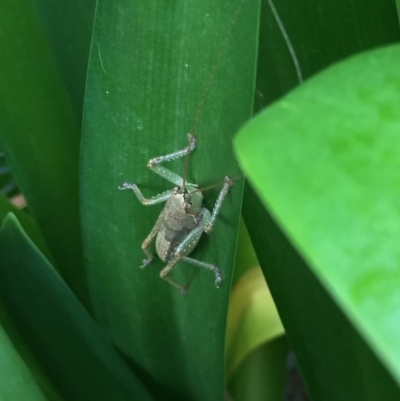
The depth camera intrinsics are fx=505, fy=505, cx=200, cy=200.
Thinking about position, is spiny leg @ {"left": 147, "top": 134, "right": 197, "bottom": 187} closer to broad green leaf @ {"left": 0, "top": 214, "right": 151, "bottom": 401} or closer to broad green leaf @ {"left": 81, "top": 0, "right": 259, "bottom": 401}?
broad green leaf @ {"left": 81, "top": 0, "right": 259, "bottom": 401}

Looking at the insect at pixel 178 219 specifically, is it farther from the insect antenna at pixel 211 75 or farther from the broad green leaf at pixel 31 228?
the broad green leaf at pixel 31 228

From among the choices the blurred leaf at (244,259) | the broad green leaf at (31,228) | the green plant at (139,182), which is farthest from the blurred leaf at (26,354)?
the blurred leaf at (244,259)

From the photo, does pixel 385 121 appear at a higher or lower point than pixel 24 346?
higher

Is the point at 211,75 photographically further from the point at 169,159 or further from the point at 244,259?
the point at 244,259

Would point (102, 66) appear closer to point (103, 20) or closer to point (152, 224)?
point (103, 20)

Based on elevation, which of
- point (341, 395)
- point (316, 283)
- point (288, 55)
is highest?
point (288, 55)

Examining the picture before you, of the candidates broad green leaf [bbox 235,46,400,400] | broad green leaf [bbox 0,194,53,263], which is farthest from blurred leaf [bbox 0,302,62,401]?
broad green leaf [bbox 235,46,400,400]

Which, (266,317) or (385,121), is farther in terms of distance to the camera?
(266,317)

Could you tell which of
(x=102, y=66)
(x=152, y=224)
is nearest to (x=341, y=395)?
(x=152, y=224)
